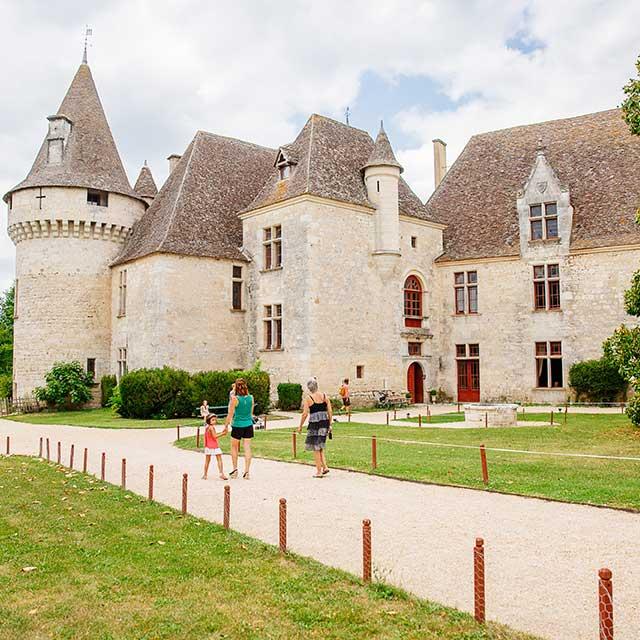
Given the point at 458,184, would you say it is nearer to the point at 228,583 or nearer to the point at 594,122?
the point at 594,122

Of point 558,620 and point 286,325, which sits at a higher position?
point 286,325

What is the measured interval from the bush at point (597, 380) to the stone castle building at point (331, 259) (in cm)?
92

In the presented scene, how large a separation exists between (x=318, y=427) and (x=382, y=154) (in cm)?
2054

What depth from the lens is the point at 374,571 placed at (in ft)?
21.1

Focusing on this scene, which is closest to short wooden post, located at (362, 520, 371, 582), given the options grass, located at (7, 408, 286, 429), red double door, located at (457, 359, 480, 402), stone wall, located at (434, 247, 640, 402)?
grass, located at (7, 408, 286, 429)

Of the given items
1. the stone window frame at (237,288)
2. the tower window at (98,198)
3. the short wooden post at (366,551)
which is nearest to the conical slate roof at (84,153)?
the tower window at (98,198)

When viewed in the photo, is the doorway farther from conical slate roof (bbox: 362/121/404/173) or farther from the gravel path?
the gravel path

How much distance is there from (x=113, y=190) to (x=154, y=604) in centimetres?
2951

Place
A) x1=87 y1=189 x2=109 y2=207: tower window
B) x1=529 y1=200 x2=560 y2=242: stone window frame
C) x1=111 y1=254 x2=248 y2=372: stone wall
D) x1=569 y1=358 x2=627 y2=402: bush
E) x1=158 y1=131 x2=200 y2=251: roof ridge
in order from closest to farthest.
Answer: x1=569 y1=358 x2=627 y2=402: bush, x1=111 y1=254 x2=248 y2=372: stone wall, x1=158 y1=131 x2=200 y2=251: roof ridge, x1=529 y1=200 x2=560 y2=242: stone window frame, x1=87 y1=189 x2=109 y2=207: tower window

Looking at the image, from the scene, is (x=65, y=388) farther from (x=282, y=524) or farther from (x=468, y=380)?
(x=282, y=524)

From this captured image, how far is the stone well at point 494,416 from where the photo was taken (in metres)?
20.1

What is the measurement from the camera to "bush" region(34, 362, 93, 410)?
30828mm

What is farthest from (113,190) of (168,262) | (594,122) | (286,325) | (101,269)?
(594,122)

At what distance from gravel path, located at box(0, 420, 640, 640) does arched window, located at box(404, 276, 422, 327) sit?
65.5 feet
